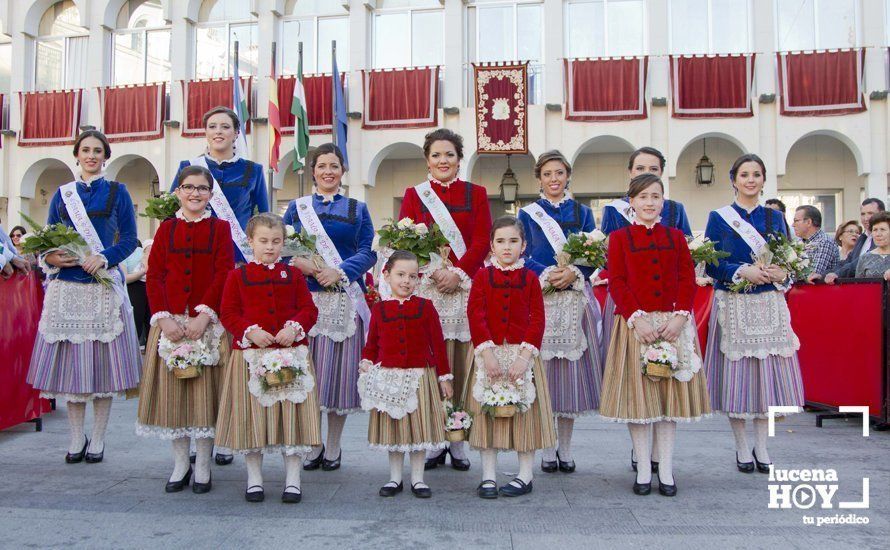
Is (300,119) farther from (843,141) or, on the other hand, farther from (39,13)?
(843,141)

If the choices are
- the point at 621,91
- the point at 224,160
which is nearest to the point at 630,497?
the point at 224,160

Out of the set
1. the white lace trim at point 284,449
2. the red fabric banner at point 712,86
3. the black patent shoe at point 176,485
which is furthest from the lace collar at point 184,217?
the red fabric banner at point 712,86

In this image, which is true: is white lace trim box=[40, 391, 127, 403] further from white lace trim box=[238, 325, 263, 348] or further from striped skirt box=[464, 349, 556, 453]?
striped skirt box=[464, 349, 556, 453]

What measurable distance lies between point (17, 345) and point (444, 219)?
12.9 feet

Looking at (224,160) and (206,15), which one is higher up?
(206,15)

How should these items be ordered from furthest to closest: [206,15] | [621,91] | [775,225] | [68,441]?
[206,15]
[621,91]
[68,441]
[775,225]

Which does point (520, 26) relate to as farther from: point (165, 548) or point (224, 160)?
point (165, 548)

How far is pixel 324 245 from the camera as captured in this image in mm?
4848

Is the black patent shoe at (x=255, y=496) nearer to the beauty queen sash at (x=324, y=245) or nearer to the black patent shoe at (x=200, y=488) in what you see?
the black patent shoe at (x=200, y=488)

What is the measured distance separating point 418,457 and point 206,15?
17037 mm

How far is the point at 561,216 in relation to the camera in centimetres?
499

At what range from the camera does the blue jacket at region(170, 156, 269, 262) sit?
4930mm

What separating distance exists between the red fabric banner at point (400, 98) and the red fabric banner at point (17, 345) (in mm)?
10625

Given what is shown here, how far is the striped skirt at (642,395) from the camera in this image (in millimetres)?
4223
